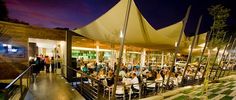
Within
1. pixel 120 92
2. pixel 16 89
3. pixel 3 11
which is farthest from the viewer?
pixel 3 11

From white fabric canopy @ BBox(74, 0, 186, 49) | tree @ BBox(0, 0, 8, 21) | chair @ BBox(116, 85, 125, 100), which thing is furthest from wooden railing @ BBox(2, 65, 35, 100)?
tree @ BBox(0, 0, 8, 21)

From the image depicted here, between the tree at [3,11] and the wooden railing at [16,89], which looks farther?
the tree at [3,11]

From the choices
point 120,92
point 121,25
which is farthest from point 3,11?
point 120,92

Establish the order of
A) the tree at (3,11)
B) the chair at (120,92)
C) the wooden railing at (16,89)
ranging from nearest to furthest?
the wooden railing at (16,89) < the chair at (120,92) < the tree at (3,11)

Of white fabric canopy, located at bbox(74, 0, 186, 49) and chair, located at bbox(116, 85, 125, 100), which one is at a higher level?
white fabric canopy, located at bbox(74, 0, 186, 49)

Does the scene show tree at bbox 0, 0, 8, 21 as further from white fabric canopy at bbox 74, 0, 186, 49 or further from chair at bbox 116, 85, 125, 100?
chair at bbox 116, 85, 125, 100

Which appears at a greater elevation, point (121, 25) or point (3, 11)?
point (3, 11)

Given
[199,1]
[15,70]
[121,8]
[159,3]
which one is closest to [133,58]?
[159,3]

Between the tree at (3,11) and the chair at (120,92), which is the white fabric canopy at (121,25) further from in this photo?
the tree at (3,11)

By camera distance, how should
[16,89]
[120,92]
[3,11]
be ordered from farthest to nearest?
[3,11] < [16,89] < [120,92]

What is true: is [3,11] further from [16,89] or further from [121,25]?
[121,25]

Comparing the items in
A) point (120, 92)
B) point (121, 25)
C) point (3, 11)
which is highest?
point (3, 11)

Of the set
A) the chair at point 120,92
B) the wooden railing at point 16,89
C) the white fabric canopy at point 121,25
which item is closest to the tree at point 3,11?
the wooden railing at point 16,89

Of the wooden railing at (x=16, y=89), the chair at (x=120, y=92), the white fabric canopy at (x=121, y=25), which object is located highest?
the white fabric canopy at (x=121, y=25)
